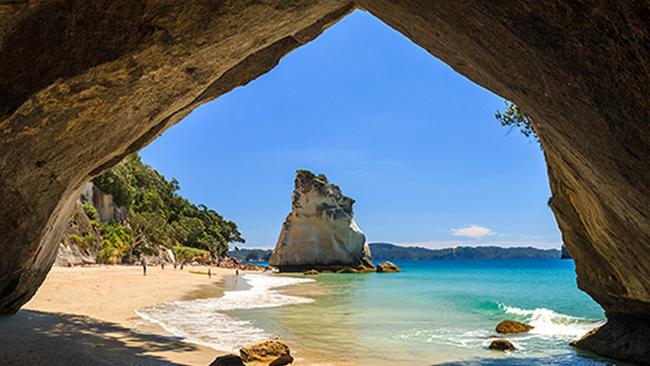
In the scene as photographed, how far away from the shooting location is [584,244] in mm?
8953

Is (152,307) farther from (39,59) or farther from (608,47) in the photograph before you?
(608,47)

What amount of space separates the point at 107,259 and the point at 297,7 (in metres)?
42.5

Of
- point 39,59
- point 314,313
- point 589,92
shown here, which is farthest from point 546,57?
point 314,313

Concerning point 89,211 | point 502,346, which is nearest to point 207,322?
point 502,346

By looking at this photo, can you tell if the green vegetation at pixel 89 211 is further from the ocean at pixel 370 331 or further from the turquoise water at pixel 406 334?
the turquoise water at pixel 406 334

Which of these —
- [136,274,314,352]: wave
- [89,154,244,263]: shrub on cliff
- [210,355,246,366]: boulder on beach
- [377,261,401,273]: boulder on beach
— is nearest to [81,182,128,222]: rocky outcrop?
[89,154,244,263]: shrub on cliff

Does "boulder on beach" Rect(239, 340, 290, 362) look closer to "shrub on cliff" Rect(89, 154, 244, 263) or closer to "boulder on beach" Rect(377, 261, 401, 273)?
"shrub on cliff" Rect(89, 154, 244, 263)

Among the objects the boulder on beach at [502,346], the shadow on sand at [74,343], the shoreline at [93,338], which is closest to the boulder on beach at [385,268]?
the shoreline at [93,338]

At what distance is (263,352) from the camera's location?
822 cm

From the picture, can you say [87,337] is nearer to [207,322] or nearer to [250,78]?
[207,322]

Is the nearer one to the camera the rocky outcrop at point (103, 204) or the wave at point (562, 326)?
the wave at point (562, 326)

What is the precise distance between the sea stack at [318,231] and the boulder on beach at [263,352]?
172ft

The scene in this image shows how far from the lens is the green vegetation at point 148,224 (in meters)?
43.9

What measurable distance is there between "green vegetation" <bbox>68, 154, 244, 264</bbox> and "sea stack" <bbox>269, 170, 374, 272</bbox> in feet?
51.6
